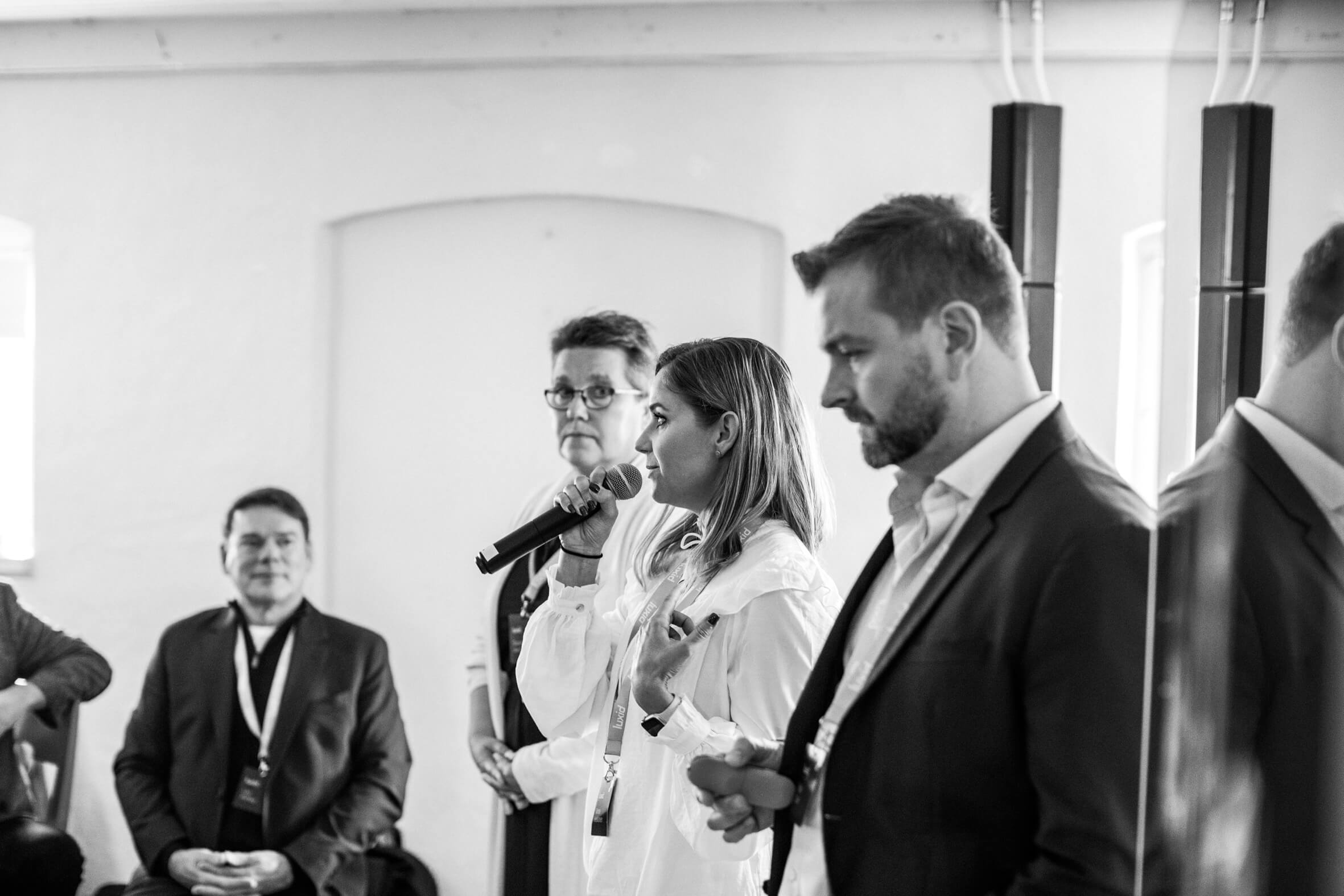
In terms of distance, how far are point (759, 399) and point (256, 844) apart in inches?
89.9

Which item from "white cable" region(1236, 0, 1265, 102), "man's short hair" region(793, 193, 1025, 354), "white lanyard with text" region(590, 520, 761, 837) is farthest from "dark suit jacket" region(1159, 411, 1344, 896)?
"white lanyard with text" region(590, 520, 761, 837)

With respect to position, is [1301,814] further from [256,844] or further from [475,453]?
[475,453]

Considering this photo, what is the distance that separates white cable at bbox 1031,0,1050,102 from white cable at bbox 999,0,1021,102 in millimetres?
69

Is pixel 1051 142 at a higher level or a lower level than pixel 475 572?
higher

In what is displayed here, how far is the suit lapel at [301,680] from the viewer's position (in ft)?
11.8

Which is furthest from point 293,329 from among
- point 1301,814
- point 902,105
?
point 1301,814

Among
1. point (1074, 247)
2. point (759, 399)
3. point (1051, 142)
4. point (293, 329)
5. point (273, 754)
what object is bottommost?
point (273, 754)

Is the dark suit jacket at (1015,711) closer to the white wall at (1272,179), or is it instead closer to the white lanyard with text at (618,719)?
the white wall at (1272,179)

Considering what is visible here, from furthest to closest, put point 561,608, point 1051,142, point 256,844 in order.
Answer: point 1051,142 → point 256,844 → point 561,608

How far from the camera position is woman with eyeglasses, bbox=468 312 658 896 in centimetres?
294

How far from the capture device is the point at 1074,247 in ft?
14.0

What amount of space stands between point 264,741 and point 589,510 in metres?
1.85

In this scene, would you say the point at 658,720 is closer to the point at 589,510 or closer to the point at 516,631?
the point at 589,510

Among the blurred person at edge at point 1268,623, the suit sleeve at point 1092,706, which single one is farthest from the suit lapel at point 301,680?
the blurred person at edge at point 1268,623
